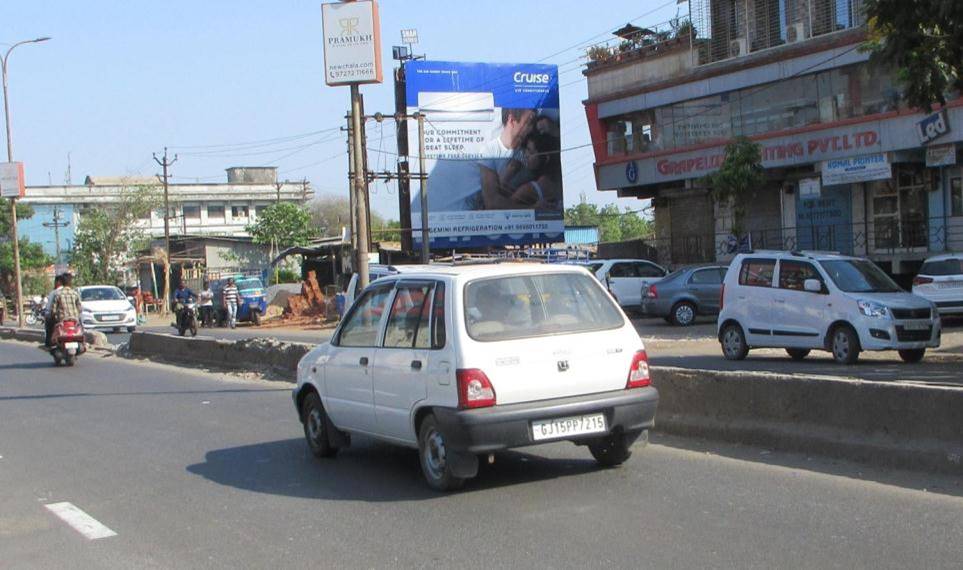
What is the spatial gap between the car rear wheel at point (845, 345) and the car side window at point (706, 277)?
1055cm

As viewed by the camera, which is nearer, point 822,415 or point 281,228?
point 822,415

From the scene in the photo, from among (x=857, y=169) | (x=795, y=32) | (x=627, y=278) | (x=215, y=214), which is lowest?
(x=627, y=278)

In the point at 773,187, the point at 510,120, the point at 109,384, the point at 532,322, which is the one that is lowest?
the point at 109,384

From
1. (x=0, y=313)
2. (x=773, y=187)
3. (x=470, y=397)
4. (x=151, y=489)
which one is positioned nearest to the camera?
(x=470, y=397)

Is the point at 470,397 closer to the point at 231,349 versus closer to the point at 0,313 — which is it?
the point at 231,349

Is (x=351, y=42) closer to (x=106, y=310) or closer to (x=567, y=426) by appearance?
(x=567, y=426)

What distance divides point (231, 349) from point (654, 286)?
11513mm

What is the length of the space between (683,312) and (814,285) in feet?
35.2

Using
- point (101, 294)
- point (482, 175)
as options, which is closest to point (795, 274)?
point (101, 294)

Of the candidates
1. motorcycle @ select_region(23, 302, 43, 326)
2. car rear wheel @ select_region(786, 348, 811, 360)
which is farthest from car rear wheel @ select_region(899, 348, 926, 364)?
motorcycle @ select_region(23, 302, 43, 326)

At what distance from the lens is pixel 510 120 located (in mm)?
45469

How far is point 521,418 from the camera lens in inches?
279

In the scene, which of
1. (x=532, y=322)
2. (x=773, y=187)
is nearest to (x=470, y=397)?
(x=532, y=322)

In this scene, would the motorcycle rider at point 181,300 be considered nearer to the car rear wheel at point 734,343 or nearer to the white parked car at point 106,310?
the white parked car at point 106,310
